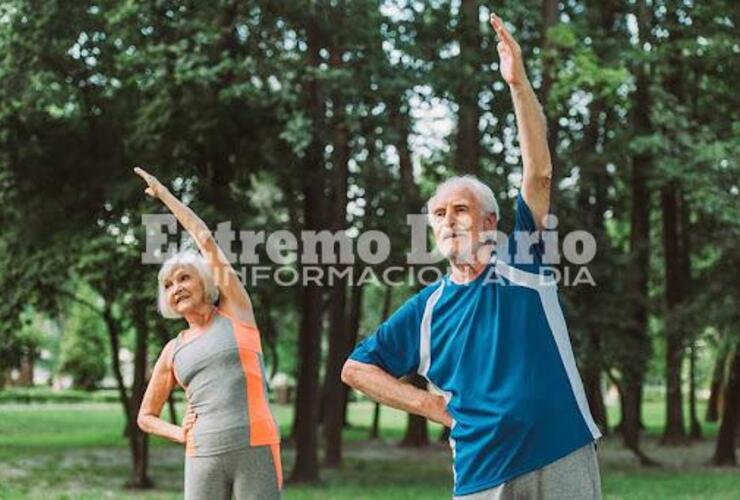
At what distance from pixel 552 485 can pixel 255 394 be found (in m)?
1.95

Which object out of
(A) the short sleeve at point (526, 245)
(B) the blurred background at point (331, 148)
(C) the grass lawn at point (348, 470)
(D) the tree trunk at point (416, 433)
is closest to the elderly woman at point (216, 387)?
A: (A) the short sleeve at point (526, 245)

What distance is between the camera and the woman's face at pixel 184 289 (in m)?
4.91

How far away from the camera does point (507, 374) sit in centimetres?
326

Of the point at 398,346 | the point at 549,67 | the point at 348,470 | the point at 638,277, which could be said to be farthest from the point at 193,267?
the point at 638,277

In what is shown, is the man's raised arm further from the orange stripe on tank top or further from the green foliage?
the green foliage

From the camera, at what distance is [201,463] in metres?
4.74

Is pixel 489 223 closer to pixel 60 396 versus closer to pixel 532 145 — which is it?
pixel 532 145

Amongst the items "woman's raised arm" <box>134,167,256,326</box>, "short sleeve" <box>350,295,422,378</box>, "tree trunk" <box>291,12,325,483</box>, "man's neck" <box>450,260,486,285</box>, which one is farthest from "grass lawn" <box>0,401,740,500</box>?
"man's neck" <box>450,260,486,285</box>

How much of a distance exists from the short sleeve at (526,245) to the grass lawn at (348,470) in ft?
39.7

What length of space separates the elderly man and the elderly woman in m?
1.44

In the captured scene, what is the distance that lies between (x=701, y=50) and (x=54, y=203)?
404 inches

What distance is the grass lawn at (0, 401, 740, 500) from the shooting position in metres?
15.8

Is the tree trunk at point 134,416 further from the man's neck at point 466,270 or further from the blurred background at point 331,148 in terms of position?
the man's neck at point 466,270

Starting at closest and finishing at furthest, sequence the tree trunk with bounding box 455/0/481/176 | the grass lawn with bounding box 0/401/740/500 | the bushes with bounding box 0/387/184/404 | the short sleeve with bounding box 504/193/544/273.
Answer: the short sleeve with bounding box 504/193/544/273, the grass lawn with bounding box 0/401/740/500, the tree trunk with bounding box 455/0/481/176, the bushes with bounding box 0/387/184/404
